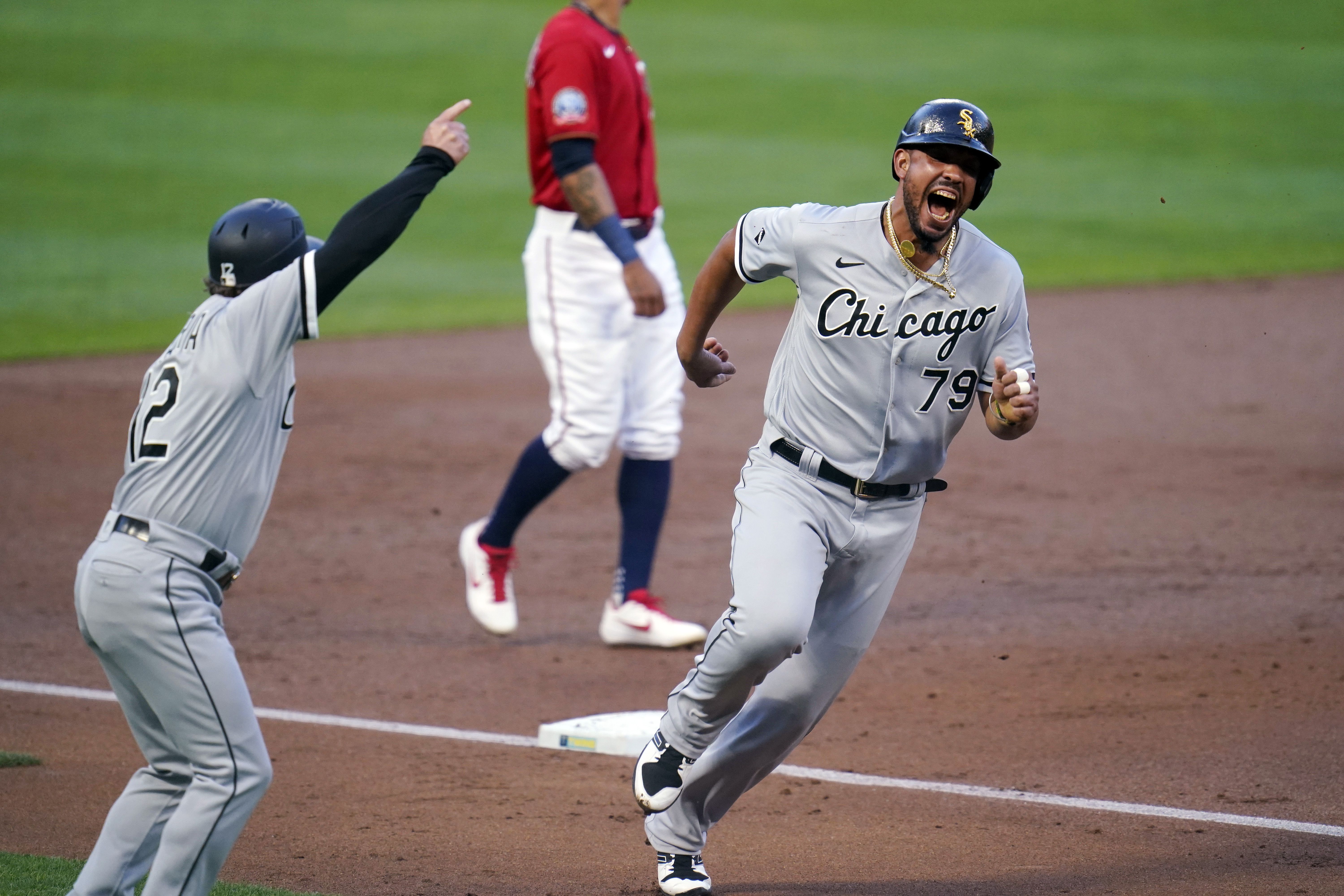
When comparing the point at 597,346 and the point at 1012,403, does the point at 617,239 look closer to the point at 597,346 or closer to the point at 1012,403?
the point at 597,346

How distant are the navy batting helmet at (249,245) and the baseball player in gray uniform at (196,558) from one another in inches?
2.8

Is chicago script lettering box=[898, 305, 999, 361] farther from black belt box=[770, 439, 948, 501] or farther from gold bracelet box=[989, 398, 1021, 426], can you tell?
black belt box=[770, 439, 948, 501]

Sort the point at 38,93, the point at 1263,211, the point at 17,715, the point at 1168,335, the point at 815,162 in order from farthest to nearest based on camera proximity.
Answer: the point at 38,93
the point at 815,162
the point at 1263,211
the point at 1168,335
the point at 17,715

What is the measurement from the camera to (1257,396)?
10406mm

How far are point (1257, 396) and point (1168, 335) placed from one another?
176 cm

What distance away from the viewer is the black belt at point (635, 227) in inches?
245

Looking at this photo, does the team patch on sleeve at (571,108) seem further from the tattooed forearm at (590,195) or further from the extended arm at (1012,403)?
the extended arm at (1012,403)

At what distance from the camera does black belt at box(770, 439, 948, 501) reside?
12.6 ft

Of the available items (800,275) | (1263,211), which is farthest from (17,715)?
(1263,211)

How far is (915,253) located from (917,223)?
74 millimetres

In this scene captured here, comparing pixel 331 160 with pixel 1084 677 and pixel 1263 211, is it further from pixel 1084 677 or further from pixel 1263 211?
pixel 1084 677

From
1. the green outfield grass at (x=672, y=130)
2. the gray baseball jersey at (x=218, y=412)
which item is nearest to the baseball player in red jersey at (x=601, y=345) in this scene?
the gray baseball jersey at (x=218, y=412)

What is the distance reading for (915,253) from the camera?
3.85 metres

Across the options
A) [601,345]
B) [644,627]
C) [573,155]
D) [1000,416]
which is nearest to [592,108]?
[573,155]
